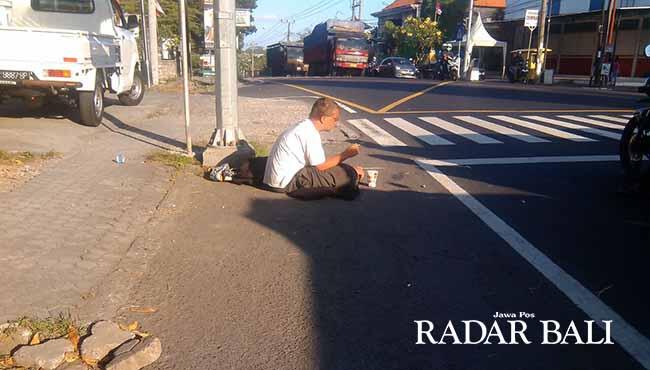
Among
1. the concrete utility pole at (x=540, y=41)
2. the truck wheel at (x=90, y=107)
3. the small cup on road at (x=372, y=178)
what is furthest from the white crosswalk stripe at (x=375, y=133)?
the concrete utility pole at (x=540, y=41)

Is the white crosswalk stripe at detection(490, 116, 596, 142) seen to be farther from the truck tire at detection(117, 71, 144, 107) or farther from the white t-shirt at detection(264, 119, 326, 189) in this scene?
the truck tire at detection(117, 71, 144, 107)

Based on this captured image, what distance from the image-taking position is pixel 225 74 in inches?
312

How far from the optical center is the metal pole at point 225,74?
25.4 ft

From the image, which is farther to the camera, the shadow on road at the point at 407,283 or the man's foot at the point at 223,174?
the man's foot at the point at 223,174

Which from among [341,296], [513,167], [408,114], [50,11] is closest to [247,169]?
[341,296]

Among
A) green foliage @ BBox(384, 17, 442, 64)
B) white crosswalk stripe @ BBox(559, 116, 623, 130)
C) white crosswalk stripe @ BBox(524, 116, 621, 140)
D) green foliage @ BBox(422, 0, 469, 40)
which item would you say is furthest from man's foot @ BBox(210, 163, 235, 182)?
green foliage @ BBox(422, 0, 469, 40)

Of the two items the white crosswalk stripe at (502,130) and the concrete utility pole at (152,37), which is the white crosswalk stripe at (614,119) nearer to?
the white crosswalk stripe at (502,130)

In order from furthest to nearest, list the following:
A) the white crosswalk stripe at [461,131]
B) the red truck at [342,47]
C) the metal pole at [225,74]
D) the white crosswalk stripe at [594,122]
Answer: the red truck at [342,47] < the white crosswalk stripe at [594,122] < the white crosswalk stripe at [461,131] < the metal pole at [225,74]

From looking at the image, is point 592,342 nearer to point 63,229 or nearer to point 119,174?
point 63,229

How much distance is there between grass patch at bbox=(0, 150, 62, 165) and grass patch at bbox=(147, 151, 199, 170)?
126cm

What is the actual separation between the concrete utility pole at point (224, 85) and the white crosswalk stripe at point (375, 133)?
10.4 ft

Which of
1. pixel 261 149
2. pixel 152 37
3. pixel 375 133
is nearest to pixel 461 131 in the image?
pixel 375 133

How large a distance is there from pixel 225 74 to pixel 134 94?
7.83 m

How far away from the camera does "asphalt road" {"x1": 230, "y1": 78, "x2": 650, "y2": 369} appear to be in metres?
3.26
